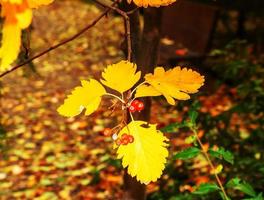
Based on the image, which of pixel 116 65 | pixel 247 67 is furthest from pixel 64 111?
pixel 247 67

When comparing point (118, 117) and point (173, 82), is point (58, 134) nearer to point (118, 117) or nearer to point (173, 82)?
point (118, 117)

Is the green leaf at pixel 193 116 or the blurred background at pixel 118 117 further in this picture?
the blurred background at pixel 118 117

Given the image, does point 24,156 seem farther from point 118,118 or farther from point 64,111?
point 64,111

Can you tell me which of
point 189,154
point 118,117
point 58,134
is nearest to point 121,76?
point 189,154

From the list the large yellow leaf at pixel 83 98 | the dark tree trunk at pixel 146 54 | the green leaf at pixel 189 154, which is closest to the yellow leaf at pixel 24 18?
the large yellow leaf at pixel 83 98

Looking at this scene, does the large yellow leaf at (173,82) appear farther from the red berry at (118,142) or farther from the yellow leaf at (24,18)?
the yellow leaf at (24,18)

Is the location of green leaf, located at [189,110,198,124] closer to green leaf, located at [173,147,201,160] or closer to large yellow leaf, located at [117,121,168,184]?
green leaf, located at [173,147,201,160]
